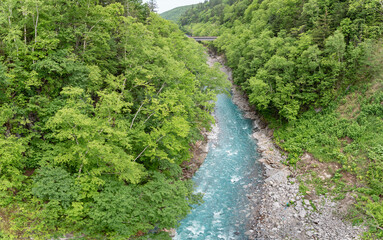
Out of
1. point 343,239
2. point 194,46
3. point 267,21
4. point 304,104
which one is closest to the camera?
point 343,239

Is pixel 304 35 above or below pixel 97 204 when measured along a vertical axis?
above

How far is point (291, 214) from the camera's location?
60.3ft

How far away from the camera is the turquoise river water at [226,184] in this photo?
17.5m

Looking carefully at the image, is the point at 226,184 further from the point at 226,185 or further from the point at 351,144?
the point at 351,144

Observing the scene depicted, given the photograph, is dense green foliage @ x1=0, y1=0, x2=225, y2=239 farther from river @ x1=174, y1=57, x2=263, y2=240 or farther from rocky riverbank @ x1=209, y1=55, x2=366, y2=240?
rocky riverbank @ x1=209, y1=55, x2=366, y2=240

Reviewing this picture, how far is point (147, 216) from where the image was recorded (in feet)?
43.7

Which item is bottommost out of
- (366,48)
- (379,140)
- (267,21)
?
(379,140)

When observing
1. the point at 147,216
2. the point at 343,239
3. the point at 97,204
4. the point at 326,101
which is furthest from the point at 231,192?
the point at 326,101

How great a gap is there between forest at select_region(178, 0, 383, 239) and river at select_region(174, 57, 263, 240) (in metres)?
4.49

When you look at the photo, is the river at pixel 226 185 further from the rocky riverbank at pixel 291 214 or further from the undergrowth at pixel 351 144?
the undergrowth at pixel 351 144

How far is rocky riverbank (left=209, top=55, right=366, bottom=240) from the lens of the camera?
16438mm

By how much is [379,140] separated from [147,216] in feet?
72.2

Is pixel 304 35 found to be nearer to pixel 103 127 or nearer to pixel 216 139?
pixel 216 139

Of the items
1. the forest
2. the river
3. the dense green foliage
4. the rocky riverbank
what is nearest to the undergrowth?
the forest
